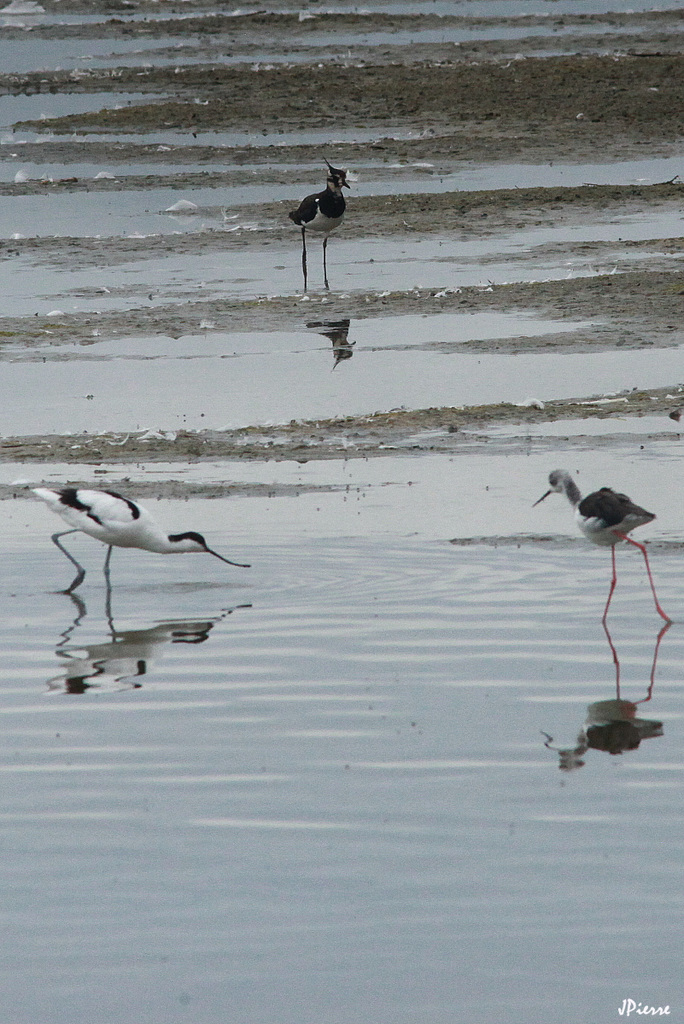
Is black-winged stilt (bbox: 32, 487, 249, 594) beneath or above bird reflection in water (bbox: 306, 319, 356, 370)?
beneath

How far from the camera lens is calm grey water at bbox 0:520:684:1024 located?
4.73 metres

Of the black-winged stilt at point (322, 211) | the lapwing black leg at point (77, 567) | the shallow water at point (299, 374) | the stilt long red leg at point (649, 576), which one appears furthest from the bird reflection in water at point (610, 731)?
the black-winged stilt at point (322, 211)

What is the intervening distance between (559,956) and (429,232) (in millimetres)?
18118

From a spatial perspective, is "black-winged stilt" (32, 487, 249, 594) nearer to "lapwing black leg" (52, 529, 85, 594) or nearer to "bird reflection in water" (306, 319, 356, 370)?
"lapwing black leg" (52, 529, 85, 594)

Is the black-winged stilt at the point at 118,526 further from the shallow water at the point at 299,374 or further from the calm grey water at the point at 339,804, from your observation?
the shallow water at the point at 299,374

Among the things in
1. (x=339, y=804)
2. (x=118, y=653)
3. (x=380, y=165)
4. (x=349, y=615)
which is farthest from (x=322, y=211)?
(x=339, y=804)

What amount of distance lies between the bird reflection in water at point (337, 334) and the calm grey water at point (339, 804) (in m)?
6.90

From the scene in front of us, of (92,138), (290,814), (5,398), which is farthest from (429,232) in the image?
(290,814)

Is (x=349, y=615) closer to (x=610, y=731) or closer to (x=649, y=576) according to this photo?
(x=649, y=576)

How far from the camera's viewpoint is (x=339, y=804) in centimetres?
589

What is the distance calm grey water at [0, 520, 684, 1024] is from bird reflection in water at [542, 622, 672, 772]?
0.05 metres

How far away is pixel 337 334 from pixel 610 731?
10554 mm

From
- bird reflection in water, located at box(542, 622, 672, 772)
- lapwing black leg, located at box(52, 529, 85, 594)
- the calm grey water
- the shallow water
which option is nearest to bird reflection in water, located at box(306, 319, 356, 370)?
the shallow water

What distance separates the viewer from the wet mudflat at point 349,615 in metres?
4.92
